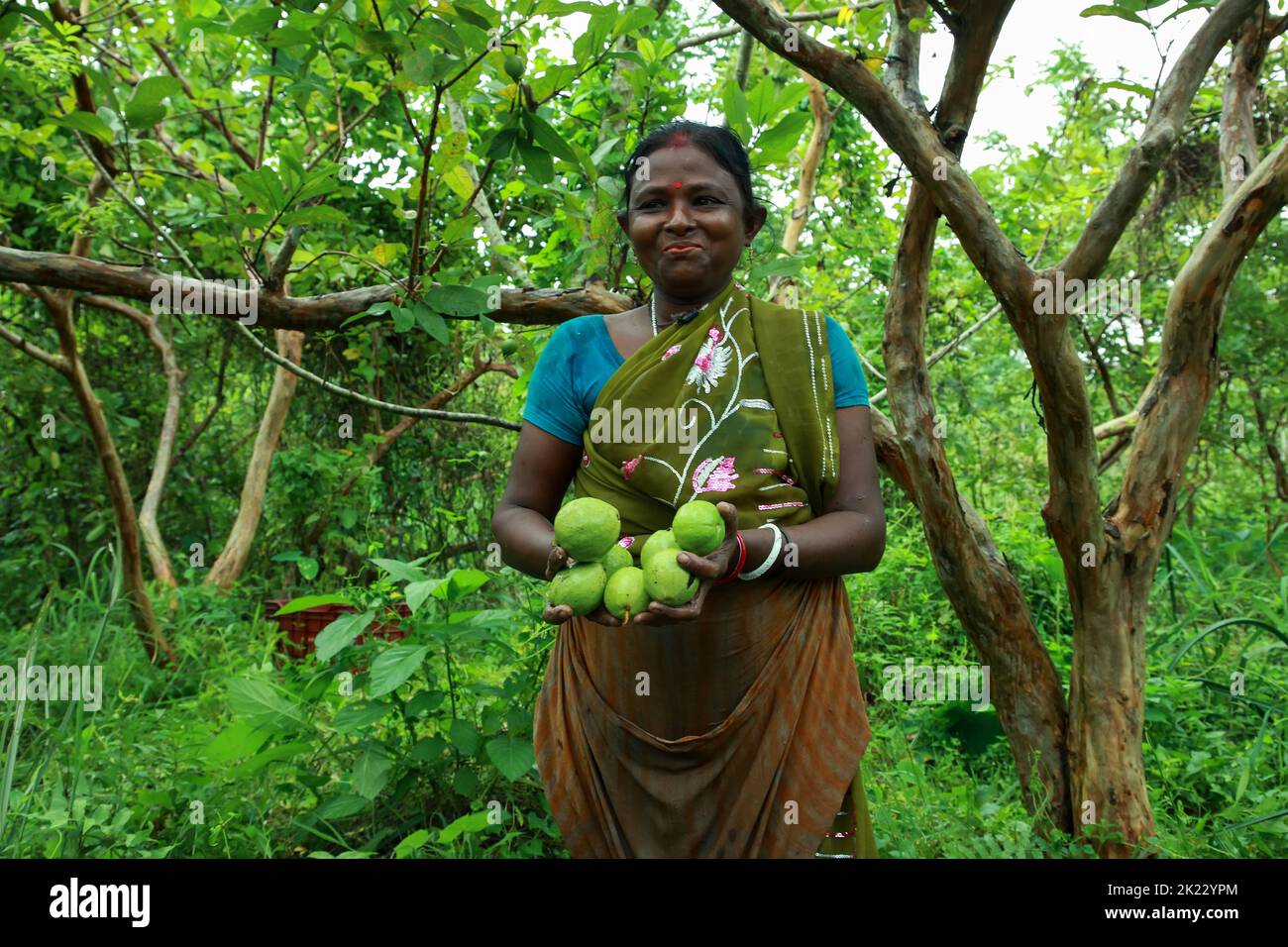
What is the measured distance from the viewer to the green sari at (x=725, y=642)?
1795 mm

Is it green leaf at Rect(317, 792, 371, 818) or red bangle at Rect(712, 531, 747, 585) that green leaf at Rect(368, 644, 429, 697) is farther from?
red bangle at Rect(712, 531, 747, 585)

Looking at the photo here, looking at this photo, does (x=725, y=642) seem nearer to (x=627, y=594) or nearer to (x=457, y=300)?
(x=627, y=594)

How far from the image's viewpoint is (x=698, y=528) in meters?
1.55

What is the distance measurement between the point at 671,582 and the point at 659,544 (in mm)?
91

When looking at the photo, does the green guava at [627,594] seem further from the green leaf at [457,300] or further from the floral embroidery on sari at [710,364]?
the green leaf at [457,300]

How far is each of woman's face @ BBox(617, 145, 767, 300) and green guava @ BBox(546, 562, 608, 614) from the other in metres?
0.56

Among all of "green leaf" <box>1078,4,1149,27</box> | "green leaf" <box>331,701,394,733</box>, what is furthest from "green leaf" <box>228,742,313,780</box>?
"green leaf" <box>1078,4,1149,27</box>

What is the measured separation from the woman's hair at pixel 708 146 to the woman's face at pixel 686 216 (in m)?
0.02

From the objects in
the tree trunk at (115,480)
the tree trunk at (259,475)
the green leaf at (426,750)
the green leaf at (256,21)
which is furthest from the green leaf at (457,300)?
the tree trunk at (259,475)

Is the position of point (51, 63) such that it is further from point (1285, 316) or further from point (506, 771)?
point (1285, 316)

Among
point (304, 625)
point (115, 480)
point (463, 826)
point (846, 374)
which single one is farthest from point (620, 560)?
point (304, 625)
